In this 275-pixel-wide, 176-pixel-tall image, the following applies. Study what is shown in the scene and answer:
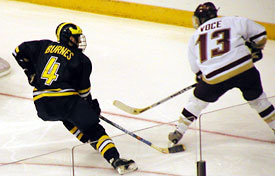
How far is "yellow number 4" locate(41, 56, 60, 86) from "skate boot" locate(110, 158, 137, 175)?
0.79 meters

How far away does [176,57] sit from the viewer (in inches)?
218

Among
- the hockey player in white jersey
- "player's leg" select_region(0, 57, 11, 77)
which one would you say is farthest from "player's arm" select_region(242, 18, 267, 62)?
"player's leg" select_region(0, 57, 11, 77)

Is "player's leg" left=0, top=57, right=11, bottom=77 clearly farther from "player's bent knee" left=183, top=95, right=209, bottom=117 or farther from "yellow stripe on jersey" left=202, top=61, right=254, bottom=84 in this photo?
"yellow stripe on jersey" left=202, top=61, right=254, bottom=84

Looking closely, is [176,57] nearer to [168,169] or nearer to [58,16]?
[58,16]

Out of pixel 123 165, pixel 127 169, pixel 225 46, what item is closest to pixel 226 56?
pixel 225 46

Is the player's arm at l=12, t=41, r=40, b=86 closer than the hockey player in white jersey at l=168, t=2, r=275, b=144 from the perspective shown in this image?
No

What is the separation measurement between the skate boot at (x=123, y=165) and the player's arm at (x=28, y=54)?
41.6 inches

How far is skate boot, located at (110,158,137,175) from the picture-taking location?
2415mm

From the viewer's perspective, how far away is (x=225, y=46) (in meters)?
3.33

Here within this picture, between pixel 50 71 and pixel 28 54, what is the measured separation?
0.27 metres

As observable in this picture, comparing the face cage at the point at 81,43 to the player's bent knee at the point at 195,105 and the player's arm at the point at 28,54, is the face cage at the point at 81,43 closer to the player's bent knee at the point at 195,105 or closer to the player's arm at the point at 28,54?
the player's arm at the point at 28,54

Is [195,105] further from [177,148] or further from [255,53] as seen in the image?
[177,148]

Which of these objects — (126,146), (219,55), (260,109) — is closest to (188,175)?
(126,146)

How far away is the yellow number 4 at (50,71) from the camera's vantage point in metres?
3.37
